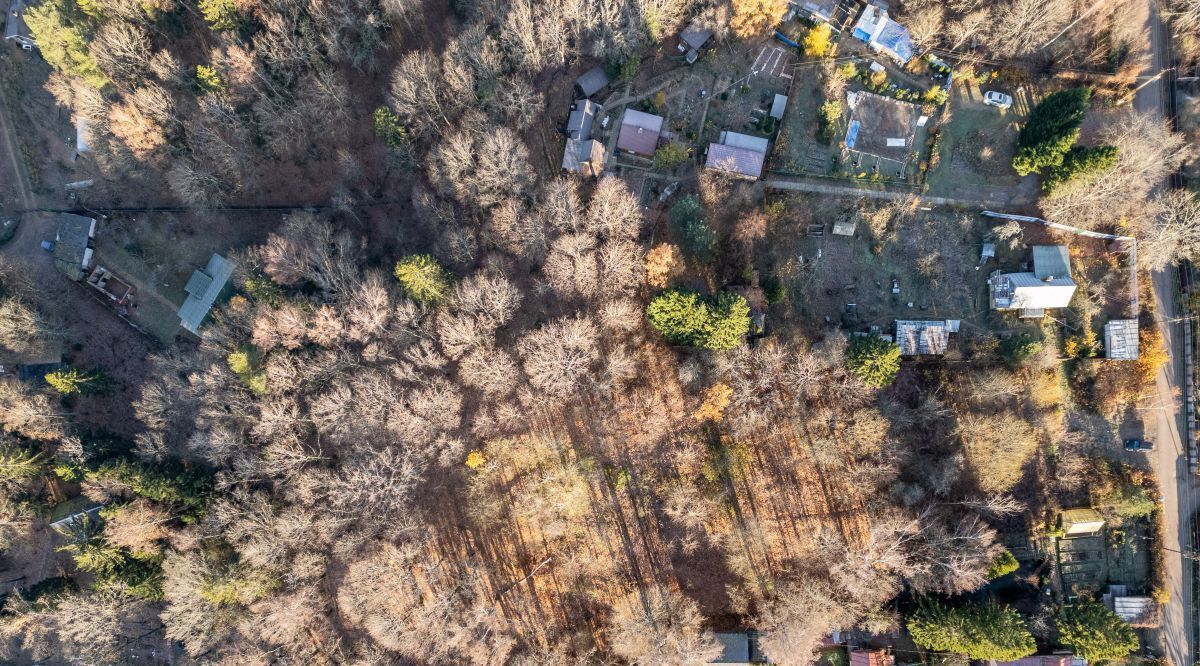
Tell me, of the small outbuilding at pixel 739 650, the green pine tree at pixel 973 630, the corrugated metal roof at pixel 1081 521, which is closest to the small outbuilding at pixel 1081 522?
the corrugated metal roof at pixel 1081 521

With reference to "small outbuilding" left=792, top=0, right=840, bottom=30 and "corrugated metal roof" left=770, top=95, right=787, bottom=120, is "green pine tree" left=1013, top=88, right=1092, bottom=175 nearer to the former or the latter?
"small outbuilding" left=792, top=0, right=840, bottom=30

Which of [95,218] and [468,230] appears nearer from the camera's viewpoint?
[468,230]

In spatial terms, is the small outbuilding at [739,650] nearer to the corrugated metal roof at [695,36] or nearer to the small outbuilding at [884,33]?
the corrugated metal roof at [695,36]

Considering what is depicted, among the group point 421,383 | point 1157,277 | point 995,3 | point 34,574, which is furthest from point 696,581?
point 34,574

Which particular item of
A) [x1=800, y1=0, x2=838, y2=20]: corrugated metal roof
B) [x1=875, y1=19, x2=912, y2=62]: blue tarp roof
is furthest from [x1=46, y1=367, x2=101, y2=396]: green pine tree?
[x1=875, y1=19, x2=912, y2=62]: blue tarp roof

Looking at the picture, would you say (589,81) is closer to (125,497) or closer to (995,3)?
(995,3)

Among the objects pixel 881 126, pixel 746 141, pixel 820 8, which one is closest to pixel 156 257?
pixel 746 141
